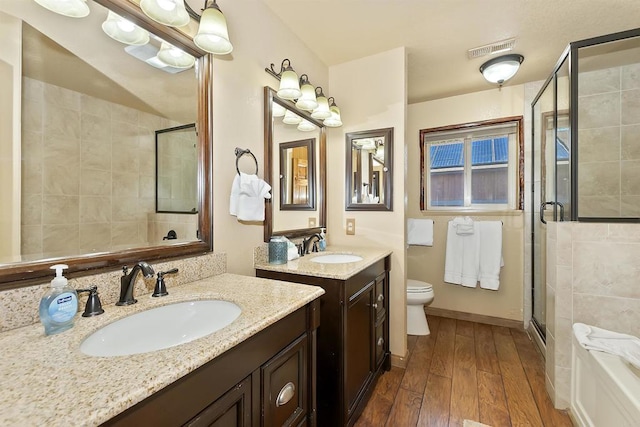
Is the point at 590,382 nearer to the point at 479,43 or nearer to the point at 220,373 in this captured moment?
the point at 220,373

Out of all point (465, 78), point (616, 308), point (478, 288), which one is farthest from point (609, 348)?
point (465, 78)

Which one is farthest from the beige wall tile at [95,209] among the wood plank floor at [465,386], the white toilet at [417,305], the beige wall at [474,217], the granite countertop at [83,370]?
the white toilet at [417,305]

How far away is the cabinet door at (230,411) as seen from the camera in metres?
0.64

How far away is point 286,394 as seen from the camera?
924 mm

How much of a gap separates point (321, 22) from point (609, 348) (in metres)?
2.39

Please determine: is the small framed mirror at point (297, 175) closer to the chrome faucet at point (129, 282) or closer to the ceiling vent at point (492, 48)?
the chrome faucet at point (129, 282)

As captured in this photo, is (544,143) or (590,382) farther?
(544,143)

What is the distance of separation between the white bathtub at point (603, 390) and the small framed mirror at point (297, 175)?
1.76 m

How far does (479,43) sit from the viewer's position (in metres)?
2.02

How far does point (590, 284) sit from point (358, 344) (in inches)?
53.5

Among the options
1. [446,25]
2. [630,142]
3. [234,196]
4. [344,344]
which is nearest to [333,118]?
[446,25]

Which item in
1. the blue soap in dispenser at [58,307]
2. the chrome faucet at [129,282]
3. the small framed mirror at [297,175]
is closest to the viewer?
the blue soap in dispenser at [58,307]

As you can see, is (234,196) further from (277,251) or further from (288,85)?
(288,85)

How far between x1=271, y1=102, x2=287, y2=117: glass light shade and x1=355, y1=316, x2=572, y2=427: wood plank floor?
73.6 inches
